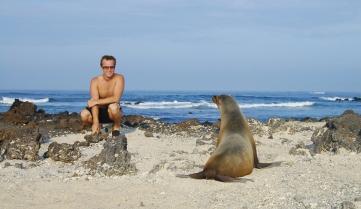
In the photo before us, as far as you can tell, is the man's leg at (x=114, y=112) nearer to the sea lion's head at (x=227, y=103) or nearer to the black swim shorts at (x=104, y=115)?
the black swim shorts at (x=104, y=115)

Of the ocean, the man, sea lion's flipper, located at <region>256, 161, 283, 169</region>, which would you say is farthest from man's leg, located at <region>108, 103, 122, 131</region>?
the ocean

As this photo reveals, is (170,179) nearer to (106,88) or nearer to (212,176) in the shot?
(212,176)

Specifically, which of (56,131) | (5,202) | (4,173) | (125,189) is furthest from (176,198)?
(56,131)

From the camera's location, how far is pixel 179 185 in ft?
21.2

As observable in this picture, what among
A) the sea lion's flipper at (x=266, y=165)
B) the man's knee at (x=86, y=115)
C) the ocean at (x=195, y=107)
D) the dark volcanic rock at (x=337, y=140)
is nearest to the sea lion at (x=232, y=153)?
the sea lion's flipper at (x=266, y=165)

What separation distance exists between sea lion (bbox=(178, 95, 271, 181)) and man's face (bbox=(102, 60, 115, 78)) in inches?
96.9

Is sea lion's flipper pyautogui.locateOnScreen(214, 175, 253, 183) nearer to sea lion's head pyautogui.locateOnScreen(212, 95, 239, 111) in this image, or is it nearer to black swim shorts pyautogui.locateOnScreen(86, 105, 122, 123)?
sea lion's head pyautogui.locateOnScreen(212, 95, 239, 111)

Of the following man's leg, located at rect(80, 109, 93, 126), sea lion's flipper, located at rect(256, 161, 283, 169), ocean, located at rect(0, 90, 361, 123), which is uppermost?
man's leg, located at rect(80, 109, 93, 126)

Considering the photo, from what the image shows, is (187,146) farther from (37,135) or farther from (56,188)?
(56,188)

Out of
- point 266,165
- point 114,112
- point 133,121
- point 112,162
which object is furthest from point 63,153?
point 133,121

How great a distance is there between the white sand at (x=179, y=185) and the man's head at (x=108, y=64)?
175 centimetres

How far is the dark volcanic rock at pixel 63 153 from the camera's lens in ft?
26.2

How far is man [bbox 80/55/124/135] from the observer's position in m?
9.77

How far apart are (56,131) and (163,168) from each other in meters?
5.03
